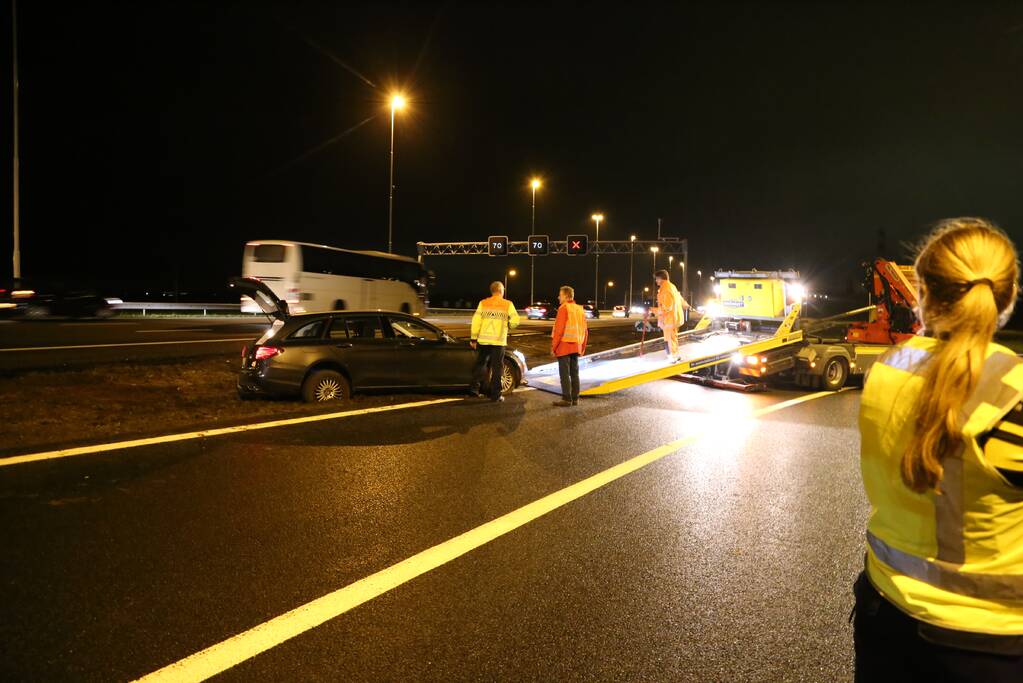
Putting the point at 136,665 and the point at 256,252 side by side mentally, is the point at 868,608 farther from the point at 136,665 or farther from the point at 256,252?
the point at 256,252

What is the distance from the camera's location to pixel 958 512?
1.62 metres

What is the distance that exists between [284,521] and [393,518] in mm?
821

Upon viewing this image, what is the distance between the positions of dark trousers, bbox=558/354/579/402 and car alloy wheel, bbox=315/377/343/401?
3417 mm

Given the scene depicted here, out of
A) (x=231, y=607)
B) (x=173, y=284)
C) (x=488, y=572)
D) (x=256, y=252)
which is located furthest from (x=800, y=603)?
(x=173, y=284)

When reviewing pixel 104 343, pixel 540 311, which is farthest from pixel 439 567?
pixel 540 311

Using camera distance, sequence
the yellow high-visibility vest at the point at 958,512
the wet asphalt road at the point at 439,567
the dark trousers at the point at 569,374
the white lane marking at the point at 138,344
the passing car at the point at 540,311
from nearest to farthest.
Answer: the yellow high-visibility vest at the point at 958,512, the wet asphalt road at the point at 439,567, the dark trousers at the point at 569,374, the white lane marking at the point at 138,344, the passing car at the point at 540,311

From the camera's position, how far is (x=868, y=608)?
1792mm

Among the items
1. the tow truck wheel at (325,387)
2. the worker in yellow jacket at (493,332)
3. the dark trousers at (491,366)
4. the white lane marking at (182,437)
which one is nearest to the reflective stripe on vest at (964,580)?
the white lane marking at (182,437)

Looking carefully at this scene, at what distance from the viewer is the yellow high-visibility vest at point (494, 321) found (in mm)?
11531

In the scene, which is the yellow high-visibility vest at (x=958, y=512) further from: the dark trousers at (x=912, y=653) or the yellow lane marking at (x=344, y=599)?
the yellow lane marking at (x=344, y=599)

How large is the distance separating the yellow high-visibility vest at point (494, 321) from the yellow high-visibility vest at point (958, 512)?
9.65 meters

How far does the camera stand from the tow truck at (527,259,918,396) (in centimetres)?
1306

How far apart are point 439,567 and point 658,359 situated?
1009 centimetres

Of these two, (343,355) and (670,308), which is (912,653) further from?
(670,308)
